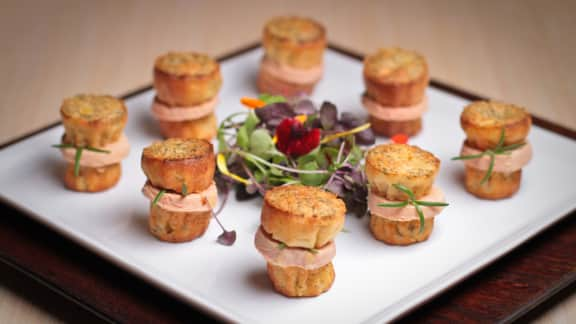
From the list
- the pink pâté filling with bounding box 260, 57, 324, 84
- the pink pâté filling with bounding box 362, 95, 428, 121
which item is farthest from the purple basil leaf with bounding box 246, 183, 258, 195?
the pink pâté filling with bounding box 260, 57, 324, 84

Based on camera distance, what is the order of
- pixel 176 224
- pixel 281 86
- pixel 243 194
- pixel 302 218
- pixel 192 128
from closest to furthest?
pixel 302 218, pixel 176 224, pixel 243 194, pixel 192 128, pixel 281 86

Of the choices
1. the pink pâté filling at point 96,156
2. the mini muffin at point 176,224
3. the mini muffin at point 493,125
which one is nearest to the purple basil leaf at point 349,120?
the mini muffin at point 493,125

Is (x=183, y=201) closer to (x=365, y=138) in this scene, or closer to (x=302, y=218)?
(x=302, y=218)

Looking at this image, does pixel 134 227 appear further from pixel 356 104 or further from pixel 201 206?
pixel 356 104

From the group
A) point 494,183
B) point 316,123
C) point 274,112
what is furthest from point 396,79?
point 494,183

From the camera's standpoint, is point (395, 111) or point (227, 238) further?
point (395, 111)

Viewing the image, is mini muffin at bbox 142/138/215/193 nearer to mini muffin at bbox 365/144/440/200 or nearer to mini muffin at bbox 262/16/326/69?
mini muffin at bbox 365/144/440/200

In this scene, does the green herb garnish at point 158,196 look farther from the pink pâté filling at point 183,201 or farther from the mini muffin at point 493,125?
the mini muffin at point 493,125

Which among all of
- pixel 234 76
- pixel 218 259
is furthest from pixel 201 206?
pixel 234 76
